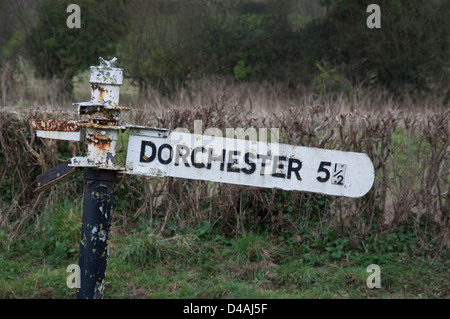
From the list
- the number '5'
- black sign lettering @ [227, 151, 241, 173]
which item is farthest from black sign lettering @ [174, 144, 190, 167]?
the number '5'

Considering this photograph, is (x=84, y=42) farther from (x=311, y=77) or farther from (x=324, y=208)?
(x=324, y=208)

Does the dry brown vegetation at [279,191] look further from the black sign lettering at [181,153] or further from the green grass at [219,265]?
the black sign lettering at [181,153]

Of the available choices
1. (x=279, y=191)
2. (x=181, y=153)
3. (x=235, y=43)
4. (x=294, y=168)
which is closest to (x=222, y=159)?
(x=181, y=153)

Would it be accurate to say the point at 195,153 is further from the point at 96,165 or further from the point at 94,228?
the point at 94,228

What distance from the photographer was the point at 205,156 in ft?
8.07

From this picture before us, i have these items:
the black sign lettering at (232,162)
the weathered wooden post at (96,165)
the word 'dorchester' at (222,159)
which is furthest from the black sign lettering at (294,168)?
the weathered wooden post at (96,165)

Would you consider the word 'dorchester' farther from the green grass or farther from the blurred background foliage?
the blurred background foliage

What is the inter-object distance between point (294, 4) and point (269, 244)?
43.2ft

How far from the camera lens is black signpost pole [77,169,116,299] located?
236 centimetres

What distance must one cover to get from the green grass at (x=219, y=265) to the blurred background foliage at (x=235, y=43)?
9.10m

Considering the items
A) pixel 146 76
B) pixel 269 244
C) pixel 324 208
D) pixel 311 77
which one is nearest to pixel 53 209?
pixel 269 244

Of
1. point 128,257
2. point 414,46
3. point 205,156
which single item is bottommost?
point 128,257

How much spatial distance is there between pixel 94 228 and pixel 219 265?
2.29 meters

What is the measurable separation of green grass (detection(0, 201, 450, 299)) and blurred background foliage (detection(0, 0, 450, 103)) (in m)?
9.10
